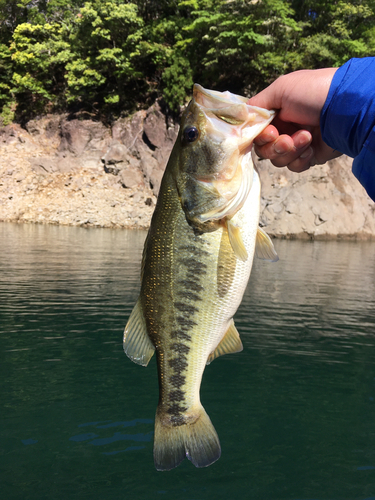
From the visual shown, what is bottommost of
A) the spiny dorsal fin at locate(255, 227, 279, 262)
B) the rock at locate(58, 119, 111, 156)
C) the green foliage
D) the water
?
the water

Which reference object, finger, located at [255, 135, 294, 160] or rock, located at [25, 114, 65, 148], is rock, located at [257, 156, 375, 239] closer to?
rock, located at [25, 114, 65, 148]

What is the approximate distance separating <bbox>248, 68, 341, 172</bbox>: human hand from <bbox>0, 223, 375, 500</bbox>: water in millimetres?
3667

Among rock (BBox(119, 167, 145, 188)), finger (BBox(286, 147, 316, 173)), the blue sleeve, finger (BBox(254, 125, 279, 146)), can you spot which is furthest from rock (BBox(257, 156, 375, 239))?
the blue sleeve

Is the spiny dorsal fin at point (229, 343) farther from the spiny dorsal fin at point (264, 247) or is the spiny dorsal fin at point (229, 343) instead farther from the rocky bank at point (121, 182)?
the rocky bank at point (121, 182)

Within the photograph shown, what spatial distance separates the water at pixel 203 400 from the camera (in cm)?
514

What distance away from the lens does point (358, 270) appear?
1948cm

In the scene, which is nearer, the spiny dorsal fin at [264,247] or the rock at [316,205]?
the spiny dorsal fin at [264,247]

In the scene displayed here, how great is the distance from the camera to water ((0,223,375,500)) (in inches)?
202

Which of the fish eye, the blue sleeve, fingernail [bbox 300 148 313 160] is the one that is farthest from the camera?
fingernail [bbox 300 148 313 160]

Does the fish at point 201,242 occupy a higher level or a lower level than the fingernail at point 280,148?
lower

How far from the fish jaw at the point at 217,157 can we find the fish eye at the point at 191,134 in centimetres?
1

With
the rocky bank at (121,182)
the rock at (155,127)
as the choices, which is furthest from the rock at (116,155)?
the rock at (155,127)

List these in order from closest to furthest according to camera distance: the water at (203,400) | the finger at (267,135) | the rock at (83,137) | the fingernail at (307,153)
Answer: the finger at (267,135) → the fingernail at (307,153) → the water at (203,400) → the rock at (83,137)

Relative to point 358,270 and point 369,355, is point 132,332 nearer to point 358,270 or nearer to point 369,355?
point 369,355
